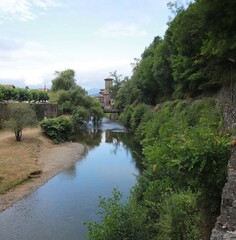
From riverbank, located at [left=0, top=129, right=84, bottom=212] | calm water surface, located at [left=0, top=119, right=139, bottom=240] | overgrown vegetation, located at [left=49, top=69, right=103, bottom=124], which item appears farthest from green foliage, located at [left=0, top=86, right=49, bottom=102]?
calm water surface, located at [left=0, top=119, right=139, bottom=240]

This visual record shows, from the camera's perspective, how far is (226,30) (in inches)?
731

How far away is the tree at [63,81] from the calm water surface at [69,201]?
1793 inches

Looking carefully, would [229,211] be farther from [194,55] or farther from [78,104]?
[78,104]

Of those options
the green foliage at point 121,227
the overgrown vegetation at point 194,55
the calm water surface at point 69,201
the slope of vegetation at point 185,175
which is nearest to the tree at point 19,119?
the calm water surface at point 69,201

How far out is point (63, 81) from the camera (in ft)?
260

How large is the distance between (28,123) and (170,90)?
2123 centimetres

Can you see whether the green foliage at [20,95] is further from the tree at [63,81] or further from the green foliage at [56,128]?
the green foliage at [56,128]

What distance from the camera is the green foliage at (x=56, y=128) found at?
45.3m

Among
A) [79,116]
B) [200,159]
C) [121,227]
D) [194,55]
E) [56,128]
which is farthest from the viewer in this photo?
[79,116]

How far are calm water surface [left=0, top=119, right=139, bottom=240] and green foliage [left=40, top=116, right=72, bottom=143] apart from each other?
1073 cm

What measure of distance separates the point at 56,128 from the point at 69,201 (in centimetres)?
2566

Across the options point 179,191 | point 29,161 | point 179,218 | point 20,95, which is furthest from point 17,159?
point 20,95

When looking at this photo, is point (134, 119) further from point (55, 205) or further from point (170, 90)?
point (55, 205)

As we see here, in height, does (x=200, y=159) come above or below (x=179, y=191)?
above
